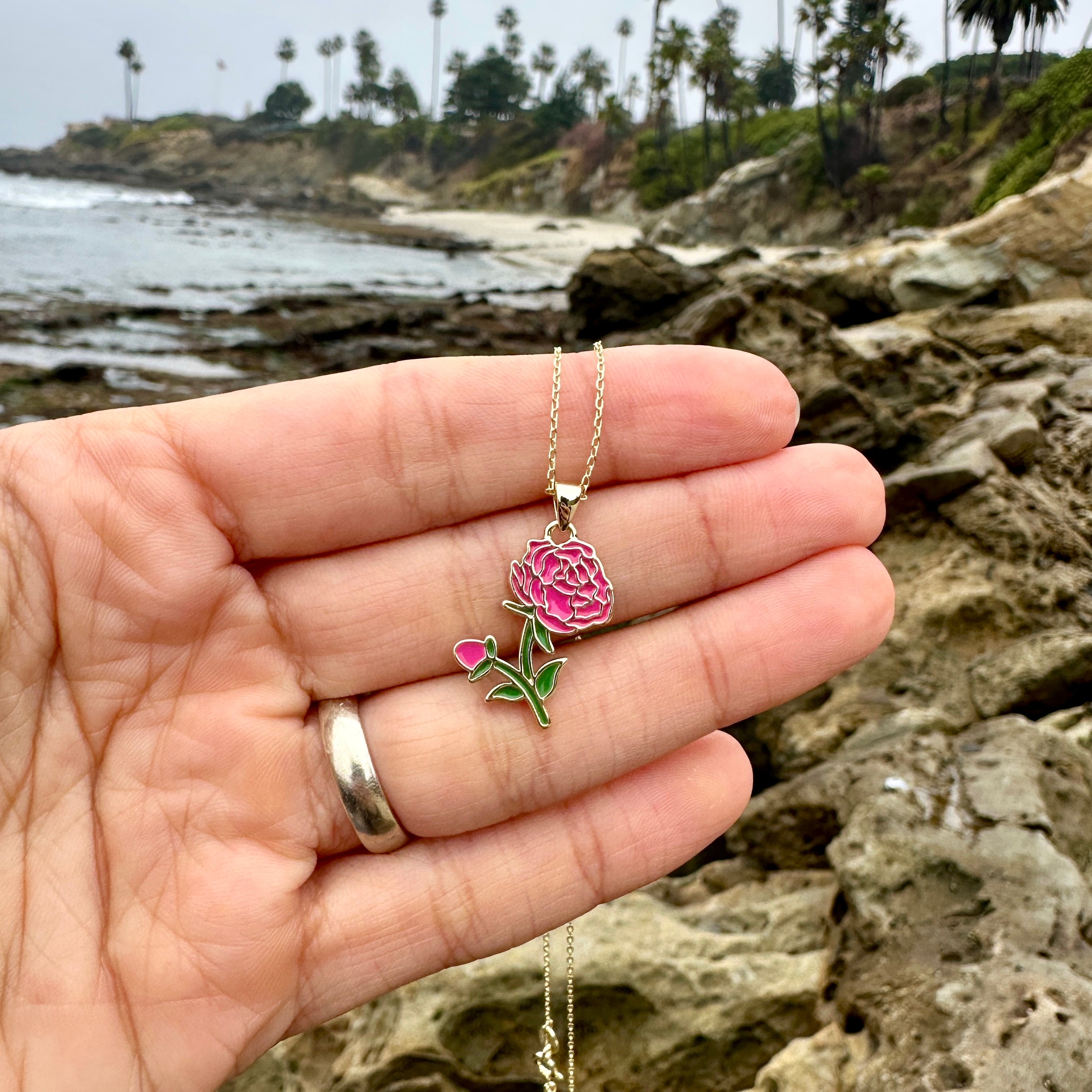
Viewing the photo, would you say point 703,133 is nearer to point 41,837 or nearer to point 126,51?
point 126,51

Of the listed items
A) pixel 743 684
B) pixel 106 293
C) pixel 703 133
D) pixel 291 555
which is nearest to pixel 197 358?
pixel 106 293

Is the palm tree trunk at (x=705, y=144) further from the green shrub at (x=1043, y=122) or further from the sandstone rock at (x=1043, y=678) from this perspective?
the sandstone rock at (x=1043, y=678)

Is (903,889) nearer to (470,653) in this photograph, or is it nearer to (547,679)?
(547,679)

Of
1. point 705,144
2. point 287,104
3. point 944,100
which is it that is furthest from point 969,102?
point 287,104

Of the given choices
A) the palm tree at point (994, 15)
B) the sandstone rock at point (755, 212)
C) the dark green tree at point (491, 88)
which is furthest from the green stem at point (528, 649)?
the dark green tree at point (491, 88)

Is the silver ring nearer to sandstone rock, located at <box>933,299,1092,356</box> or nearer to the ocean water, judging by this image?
sandstone rock, located at <box>933,299,1092,356</box>

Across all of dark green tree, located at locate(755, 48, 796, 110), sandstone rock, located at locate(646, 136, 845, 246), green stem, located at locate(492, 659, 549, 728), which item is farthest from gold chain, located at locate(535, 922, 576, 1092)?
dark green tree, located at locate(755, 48, 796, 110)
